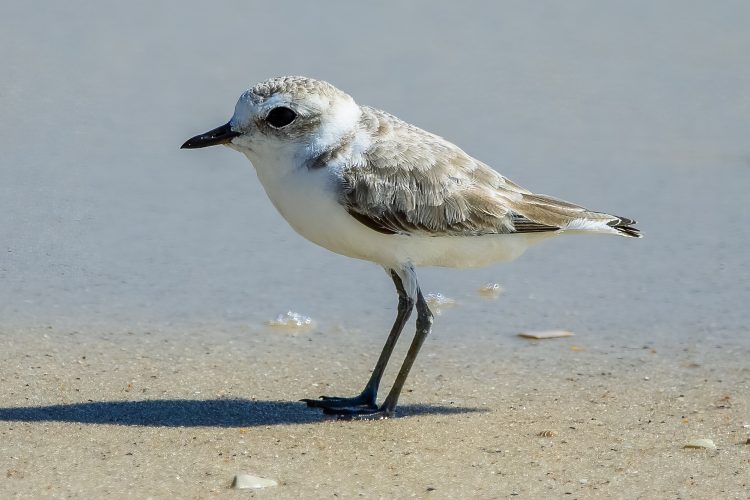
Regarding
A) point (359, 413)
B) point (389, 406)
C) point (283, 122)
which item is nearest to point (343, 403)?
point (359, 413)

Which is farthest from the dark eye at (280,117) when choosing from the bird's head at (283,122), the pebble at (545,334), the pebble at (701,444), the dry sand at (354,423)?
the pebble at (701,444)

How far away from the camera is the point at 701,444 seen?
5328 millimetres

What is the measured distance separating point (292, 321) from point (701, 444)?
2251 mm

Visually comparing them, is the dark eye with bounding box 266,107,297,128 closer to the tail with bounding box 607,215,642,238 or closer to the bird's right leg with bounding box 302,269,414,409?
the bird's right leg with bounding box 302,269,414,409

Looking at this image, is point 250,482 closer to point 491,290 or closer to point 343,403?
point 343,403

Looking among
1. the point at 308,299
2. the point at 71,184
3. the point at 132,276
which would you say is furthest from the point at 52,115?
the point at 308,299

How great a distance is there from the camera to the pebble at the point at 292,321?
6.60 meters

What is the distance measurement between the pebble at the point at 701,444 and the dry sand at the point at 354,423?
1.4 inches

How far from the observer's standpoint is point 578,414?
571 centimetres

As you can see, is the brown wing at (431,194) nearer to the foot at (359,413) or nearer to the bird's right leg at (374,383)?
the bird's right leg at (374,383)

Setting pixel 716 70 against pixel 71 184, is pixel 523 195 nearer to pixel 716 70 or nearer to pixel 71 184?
pixel 71 184

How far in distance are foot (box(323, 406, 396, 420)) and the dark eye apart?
1284mm

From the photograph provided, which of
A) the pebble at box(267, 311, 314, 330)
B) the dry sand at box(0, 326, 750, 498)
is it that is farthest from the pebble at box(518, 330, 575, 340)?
the pebble at box(267, 311, 314, 330)

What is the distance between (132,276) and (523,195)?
227 cm
